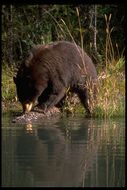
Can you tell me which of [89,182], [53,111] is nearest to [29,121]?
[53,111]

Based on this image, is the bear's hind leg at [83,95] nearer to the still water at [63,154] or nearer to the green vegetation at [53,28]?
the still water at [63,154]

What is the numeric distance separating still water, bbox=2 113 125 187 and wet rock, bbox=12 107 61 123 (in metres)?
0.42

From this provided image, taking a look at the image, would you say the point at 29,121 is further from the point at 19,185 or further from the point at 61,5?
the point at 61,5

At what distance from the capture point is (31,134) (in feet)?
32.5

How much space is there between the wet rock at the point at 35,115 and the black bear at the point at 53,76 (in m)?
0.13

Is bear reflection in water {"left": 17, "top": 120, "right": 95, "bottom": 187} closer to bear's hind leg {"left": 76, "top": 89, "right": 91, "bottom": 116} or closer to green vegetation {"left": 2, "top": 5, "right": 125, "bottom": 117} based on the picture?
bear's hind leg {"left": 76, "top": 89, "right": 91, "bottom": 116}

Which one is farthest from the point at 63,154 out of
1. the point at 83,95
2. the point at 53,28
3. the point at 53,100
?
the point at 53,28

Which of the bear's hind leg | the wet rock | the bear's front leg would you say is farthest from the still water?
the bear's hind leg

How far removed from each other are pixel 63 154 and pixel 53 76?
17.2 ft

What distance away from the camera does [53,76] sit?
1322cm

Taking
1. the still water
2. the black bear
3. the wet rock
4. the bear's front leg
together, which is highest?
the black bear

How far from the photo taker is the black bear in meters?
13.2

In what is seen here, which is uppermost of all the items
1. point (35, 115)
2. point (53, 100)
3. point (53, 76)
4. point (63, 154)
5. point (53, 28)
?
point (53, 28)

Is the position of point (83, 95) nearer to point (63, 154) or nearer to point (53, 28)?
point (63, 154)
